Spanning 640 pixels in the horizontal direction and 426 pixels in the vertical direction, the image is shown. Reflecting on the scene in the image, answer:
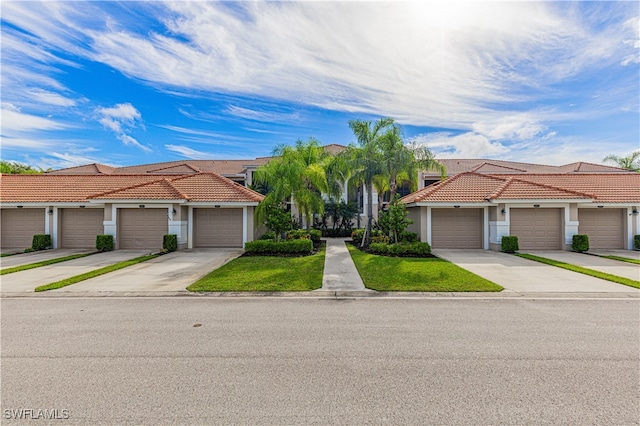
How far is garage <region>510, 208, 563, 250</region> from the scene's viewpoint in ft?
53.2

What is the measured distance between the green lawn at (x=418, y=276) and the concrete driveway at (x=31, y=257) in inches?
527

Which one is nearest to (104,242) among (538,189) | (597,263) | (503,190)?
(503,190)

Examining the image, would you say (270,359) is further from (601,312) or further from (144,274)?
(144,274)

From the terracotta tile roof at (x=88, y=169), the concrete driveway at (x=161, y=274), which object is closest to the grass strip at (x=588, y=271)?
the concrete driveway at (x=161, y=274)

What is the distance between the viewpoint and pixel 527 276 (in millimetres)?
9938

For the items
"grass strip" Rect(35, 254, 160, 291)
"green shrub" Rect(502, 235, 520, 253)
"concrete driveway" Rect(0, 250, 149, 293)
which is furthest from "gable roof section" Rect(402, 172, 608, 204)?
"concrete driveway" Rect(0, 250, 149, 293)

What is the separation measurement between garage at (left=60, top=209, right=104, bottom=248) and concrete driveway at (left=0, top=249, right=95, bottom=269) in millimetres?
966

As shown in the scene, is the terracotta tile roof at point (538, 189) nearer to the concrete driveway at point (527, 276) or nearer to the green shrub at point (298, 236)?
the concrete driveway at point (527, 276)

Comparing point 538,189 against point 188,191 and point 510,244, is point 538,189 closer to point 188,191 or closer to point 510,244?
point 510,244

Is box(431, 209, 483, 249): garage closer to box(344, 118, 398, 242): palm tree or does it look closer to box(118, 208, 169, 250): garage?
box(344, 118, 398, 242): palm tree

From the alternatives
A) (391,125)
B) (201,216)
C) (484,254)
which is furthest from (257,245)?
(484,254)

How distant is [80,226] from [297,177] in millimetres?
12437

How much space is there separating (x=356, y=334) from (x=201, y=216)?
14.4 meters

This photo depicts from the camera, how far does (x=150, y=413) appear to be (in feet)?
10.5
